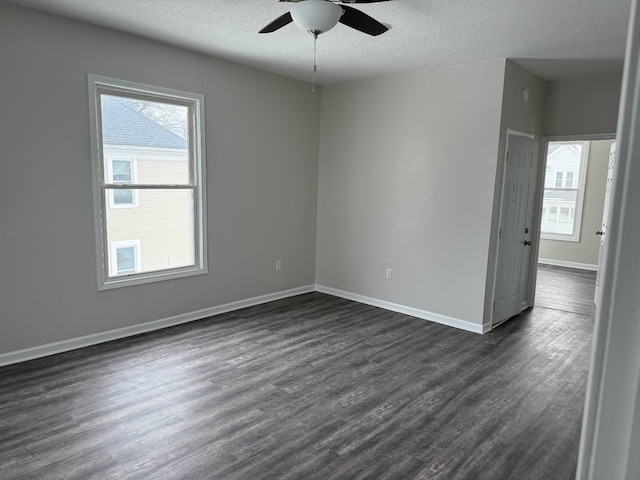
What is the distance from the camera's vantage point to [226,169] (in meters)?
4.73

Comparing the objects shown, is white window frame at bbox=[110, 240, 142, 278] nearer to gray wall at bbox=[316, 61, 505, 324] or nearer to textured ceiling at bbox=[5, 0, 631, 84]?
textured ceiling at bbox=[5, 0, 631, 84]

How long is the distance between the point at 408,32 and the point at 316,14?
1272 mm

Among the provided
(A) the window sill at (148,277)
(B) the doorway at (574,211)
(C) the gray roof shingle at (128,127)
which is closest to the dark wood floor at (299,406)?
(A) the window sill at (148,277)

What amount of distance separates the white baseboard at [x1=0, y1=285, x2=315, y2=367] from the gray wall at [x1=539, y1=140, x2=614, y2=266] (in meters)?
6.00

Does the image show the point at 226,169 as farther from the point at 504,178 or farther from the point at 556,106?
the point at 556,106

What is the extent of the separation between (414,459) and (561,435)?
3.44ft

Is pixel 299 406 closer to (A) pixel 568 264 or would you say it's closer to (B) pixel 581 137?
(B) pixel 581 137

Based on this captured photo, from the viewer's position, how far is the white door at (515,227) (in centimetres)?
457

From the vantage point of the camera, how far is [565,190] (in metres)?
8.38

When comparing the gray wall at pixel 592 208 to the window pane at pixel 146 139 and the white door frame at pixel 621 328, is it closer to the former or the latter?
the window pane at pixel 146 139

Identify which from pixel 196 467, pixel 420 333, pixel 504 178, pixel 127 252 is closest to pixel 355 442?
pixel 196 467

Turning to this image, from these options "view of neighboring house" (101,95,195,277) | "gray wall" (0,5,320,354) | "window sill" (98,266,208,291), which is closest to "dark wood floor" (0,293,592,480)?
"gray wall" (0,5,320,354)

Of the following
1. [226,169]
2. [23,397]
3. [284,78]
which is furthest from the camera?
[284,78]

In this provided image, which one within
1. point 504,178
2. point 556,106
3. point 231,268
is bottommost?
point 231,268
